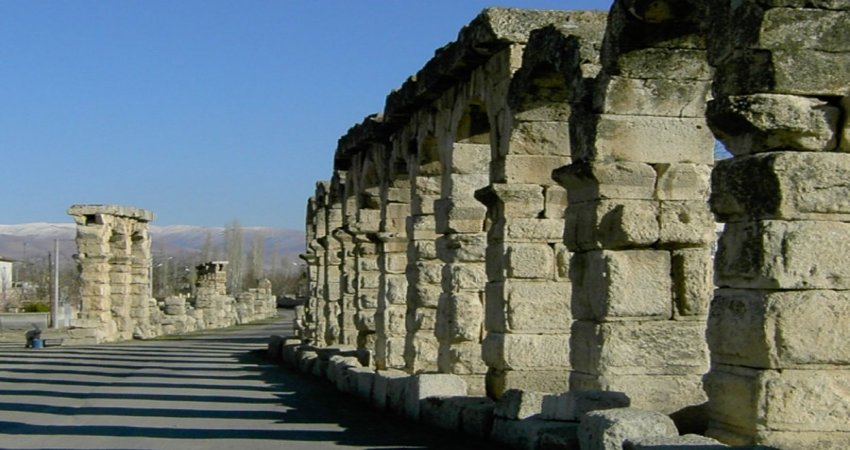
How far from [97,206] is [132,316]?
4733mm

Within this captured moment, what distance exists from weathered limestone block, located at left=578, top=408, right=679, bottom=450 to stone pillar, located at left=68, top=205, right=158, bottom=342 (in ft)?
98.0

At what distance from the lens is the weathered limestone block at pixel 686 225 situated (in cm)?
998

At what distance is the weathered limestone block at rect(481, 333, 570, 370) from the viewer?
1305 centimetres

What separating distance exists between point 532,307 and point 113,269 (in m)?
28.2

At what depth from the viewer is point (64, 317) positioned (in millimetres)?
52906

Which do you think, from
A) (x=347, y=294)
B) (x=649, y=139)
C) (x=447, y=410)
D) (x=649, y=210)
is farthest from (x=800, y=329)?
(x=347, y=294)

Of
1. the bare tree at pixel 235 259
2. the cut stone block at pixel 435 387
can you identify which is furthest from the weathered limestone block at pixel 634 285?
the bare tree at pixel 235 259

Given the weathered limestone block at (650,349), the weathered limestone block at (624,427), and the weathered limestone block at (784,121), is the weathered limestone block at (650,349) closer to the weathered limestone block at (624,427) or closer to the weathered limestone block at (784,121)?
the weathered limestone block at (624,427)

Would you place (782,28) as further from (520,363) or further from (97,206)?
(97,206)

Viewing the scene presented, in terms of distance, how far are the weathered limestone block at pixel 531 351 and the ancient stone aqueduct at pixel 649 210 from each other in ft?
0.07

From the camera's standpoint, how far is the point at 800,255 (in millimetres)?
7441

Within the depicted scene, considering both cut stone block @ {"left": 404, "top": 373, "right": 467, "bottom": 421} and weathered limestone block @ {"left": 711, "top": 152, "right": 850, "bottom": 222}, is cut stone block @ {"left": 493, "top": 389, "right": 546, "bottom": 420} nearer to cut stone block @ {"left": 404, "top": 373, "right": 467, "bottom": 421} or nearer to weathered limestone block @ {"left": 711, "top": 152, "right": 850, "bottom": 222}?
cut stone block @ {"left": 404, "top": 373, "right": 467, "bottom": 421}

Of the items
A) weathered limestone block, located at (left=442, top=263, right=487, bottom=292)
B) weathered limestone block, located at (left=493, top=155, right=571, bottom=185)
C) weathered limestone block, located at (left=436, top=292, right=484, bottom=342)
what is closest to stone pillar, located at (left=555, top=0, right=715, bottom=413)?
weathered limestone block, located at (left=493, top=155, right=571, bottom=185)

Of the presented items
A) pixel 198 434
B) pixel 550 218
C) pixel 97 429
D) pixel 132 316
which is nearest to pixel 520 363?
pixel 550 218
